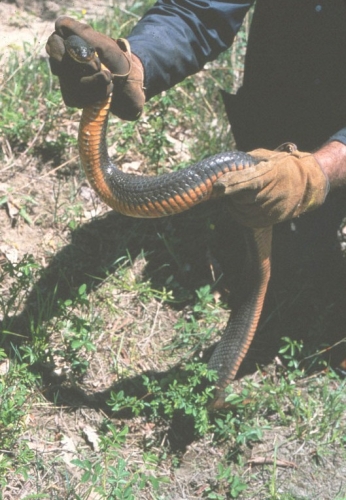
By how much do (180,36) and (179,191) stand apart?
106cm

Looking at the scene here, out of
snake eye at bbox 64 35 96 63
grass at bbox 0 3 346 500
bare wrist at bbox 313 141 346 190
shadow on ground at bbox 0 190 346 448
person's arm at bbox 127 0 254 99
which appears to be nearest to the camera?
snake eye at bbox 64 35 96 63

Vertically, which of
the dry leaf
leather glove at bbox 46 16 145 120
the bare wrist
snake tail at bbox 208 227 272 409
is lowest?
the dry leaf

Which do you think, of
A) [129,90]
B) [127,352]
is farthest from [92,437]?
[129,90]

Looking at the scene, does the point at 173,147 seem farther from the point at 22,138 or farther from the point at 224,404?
the point at 224,404

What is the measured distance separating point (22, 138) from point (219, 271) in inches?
53.9

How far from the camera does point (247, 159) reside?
2.57m

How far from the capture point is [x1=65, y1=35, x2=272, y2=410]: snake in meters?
2.54

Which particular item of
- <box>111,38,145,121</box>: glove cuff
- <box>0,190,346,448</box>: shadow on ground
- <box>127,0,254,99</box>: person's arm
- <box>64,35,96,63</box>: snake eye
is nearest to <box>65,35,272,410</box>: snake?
<box>64,35,96,63</box>: snake eye

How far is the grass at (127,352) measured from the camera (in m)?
2.97

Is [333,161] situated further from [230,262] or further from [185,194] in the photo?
[230,262]

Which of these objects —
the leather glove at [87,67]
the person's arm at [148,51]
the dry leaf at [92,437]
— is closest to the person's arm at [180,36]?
the person's arm at [148,51]

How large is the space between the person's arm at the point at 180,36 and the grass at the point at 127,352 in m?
0.75

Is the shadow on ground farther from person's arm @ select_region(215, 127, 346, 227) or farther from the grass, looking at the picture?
person's arm @ select_region(215, 127, 346, 227)

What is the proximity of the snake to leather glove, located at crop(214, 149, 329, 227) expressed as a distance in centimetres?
7
